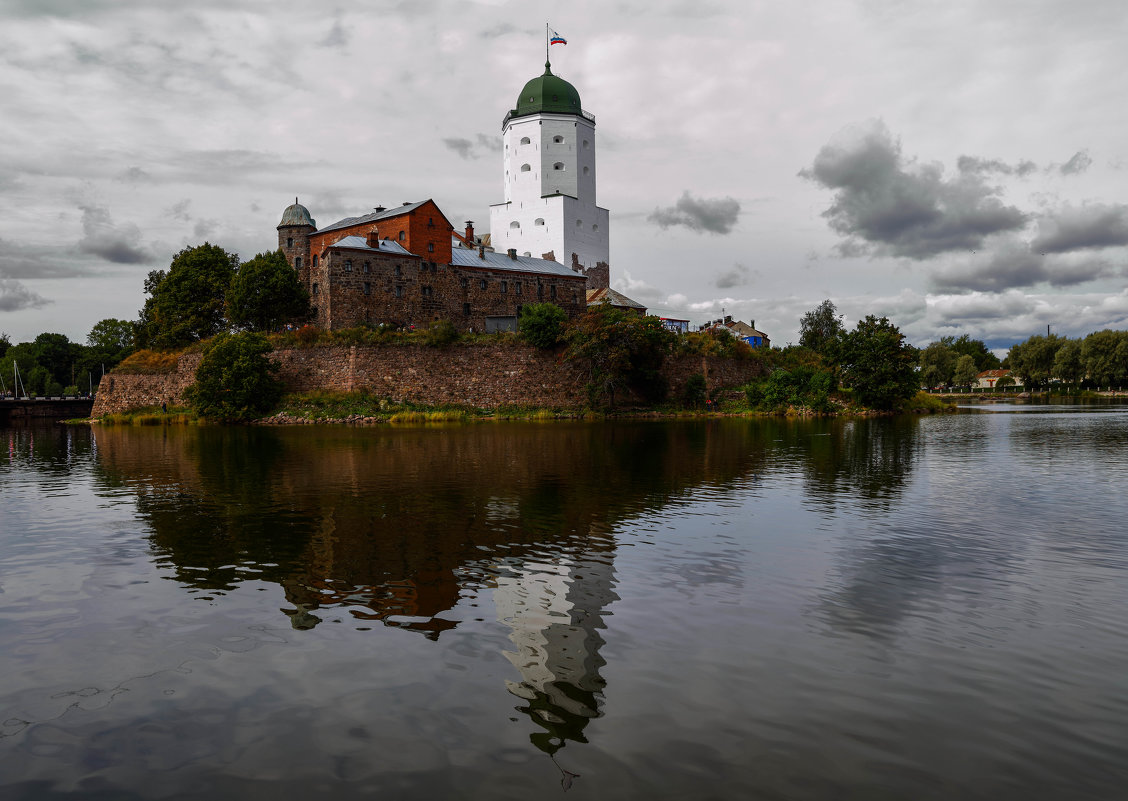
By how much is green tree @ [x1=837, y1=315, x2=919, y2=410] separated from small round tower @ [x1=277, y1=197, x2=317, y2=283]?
152 ft

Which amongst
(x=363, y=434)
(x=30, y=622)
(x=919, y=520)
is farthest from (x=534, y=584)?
(x=363, y=434)

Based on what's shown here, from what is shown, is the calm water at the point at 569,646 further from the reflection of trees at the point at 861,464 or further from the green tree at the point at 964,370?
the green tree at the point at 964,370

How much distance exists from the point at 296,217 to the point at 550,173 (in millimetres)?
27461

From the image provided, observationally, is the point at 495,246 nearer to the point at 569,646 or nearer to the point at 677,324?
the point at 677,324

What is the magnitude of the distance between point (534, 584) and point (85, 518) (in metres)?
10.4

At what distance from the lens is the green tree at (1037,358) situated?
106188mm

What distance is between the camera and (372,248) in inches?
2212

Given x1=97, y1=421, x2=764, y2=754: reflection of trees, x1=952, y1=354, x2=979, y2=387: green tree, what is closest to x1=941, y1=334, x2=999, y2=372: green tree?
x1=952, y1=354, x2=979, y2=387: green tree

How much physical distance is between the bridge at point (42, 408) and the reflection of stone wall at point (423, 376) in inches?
601

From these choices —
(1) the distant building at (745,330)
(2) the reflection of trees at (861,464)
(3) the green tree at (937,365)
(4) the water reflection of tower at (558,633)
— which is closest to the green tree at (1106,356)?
(3) the green tree at (937,365)

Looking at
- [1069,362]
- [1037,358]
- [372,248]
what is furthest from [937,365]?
[372,248]

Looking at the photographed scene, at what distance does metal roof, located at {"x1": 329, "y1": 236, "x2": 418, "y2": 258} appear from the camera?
55594mm

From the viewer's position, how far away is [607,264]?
82562 mm

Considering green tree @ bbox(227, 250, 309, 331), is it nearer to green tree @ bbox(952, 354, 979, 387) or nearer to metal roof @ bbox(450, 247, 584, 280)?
metal roof @ bbox(450, 247, 584, 280)
